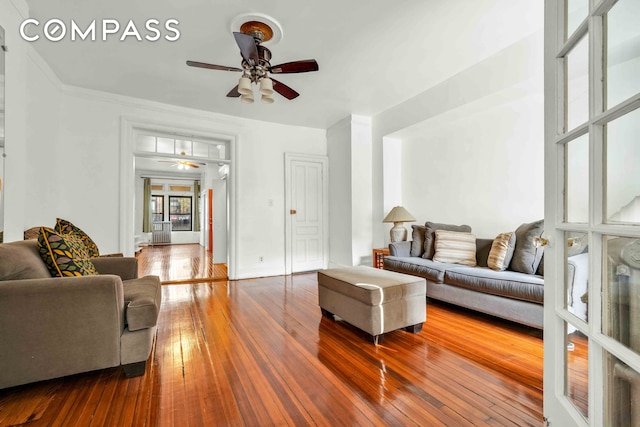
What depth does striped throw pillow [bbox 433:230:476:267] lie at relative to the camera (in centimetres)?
322

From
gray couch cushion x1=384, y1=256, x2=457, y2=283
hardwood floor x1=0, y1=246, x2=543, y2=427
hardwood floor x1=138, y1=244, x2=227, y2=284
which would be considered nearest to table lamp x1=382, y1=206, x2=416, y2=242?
gray couch cushion x1=384, y1=256, x2=457, y2=283

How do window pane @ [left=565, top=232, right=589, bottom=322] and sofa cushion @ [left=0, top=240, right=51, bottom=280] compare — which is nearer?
window pane @ [left=565, top=232, right=589, bottom=322]

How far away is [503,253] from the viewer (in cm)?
280

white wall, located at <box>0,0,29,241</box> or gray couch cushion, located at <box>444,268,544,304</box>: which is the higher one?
white wall, located at <box>0,0,29,241</box>

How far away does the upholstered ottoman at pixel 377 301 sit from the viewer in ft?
7.14

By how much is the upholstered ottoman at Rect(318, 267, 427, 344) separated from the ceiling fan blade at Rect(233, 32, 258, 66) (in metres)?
2.01

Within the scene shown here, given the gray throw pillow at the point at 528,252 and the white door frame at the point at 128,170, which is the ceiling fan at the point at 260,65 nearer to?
the white door frame at the point at 128,170

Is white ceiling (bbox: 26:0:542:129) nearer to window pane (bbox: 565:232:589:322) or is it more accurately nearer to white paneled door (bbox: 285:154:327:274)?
white paneled door (bbox: 285:154:327:274)

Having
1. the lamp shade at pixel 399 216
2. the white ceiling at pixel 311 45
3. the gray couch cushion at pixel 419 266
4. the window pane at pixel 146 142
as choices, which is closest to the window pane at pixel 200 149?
the window pane at pixel 146 142

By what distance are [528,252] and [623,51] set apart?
7.68ft

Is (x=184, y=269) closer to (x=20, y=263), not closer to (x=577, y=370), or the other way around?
(x=20, y=263)

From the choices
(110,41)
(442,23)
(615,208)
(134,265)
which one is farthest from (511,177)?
(110,41)

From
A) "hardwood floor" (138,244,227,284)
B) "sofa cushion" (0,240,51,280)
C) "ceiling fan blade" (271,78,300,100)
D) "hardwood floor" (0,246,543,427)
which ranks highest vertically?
"ceiling fan blade" (271,78,300,100)

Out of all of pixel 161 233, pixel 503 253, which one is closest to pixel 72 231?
pixel 503 253
